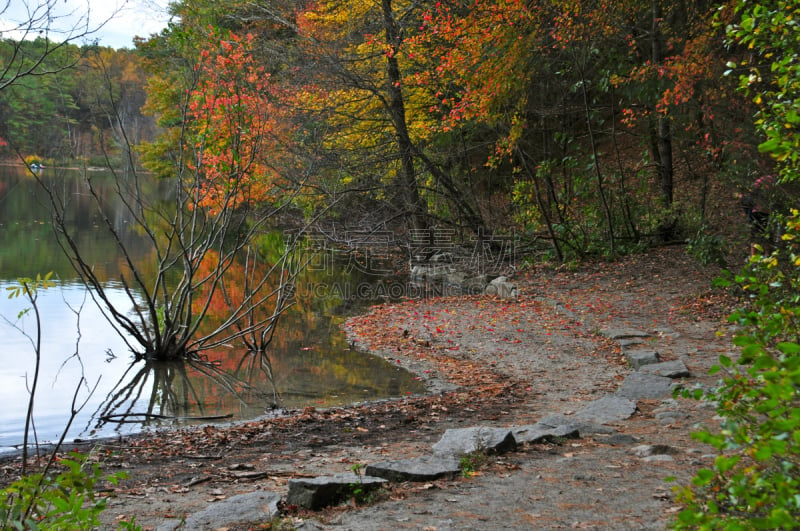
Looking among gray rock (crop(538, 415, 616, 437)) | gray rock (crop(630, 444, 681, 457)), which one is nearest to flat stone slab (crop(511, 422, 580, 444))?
gray rock (crop(538, 415, 616, 437))

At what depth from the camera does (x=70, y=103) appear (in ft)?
25.6

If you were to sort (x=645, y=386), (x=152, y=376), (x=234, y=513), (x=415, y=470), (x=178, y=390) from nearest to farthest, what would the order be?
(x=234, y=513), (x=415, y=470), (x=645, y=386), (x=178, y=390), (x=152, y=376)

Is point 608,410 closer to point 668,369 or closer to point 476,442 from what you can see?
point 668,369

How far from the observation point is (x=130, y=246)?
918 inches

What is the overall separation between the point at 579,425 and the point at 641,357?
250cm

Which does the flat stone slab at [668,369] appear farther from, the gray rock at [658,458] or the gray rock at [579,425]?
the gray rock at [658,458]

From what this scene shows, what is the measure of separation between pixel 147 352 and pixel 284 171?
284 inches

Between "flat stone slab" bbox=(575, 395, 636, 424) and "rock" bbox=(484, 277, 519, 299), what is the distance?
6645 mm

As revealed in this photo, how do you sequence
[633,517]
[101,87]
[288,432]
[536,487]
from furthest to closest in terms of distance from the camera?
[101,87] → [288,432] → [536,487] → [633,517]

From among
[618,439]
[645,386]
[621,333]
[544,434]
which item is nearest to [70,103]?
[544,434]

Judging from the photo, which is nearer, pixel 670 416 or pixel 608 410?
pixel 670 416

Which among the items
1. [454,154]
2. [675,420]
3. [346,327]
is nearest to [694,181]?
[454,154]

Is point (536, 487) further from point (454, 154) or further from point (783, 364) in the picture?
point (454, 154)

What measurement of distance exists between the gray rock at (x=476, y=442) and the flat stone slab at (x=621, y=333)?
4.49 metres
